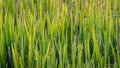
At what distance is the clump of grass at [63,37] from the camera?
1.39m

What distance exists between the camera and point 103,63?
1.43 m

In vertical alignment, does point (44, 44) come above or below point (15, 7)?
below

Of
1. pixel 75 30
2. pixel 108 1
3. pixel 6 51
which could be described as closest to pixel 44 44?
pixel 6 51

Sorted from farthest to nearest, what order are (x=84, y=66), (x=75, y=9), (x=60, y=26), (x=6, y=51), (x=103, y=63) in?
(x=75, y=9), (x=60, y=26), (x=6, y=51), (x=103, y=63), (x=84, y=66)

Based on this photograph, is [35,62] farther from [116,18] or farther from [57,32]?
[116,18]

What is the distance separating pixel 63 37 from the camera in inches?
62.7

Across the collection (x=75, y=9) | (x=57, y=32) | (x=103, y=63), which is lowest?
(x=103, y=63)

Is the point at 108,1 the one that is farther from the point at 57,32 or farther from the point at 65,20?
the point at 57,32

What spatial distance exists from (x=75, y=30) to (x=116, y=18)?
249 millimetres

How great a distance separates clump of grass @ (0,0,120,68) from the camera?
1.39 m

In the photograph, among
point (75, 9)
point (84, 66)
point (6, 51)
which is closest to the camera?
point (84, 66)

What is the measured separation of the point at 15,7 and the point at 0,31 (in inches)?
21.7

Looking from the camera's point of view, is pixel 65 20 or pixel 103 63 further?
pixel 65 20

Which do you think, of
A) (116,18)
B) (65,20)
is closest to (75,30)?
(65,20)
